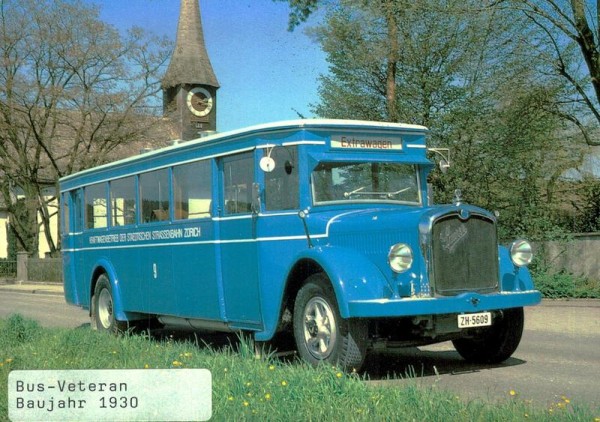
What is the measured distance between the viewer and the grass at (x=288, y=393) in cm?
530

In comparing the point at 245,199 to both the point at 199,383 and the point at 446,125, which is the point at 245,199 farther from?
the point at 446,125

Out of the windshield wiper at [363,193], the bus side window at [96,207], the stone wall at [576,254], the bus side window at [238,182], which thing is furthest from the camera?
the stone wall at [576,254]

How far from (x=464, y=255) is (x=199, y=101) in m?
69.0

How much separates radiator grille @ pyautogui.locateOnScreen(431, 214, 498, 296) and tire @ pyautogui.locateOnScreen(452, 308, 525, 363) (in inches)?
29.8

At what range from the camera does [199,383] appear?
290 centimetres

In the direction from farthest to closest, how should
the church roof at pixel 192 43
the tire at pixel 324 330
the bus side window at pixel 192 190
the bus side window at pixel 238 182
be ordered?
the church roof at pixel 192 43, the bus side window at pixel 192 190, the bus side window at pixel 238 182, the tire at pixel 324 330

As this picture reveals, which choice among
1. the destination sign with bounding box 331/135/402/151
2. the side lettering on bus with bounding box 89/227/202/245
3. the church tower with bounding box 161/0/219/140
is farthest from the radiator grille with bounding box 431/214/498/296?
the church tower with bounding box 161/0/219/140

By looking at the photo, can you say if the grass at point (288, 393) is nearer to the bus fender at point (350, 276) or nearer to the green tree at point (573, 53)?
the bus fender at point (350, 276)

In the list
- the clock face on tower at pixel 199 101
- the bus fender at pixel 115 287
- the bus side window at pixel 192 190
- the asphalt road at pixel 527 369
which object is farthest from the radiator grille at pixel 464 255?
the clock face on tower at pixel 199 101

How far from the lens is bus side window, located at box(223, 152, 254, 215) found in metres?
9.44

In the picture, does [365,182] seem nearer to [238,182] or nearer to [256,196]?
[256,196]

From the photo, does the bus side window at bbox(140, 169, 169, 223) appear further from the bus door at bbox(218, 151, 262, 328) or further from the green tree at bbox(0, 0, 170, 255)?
the green tree at bbox(0, 0, 170, 255)

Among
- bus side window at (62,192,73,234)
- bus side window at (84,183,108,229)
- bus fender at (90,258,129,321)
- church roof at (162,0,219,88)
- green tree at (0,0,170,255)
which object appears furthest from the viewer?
church roof at (162,0,219,88)

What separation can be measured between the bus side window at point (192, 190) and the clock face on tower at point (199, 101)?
213 ft
